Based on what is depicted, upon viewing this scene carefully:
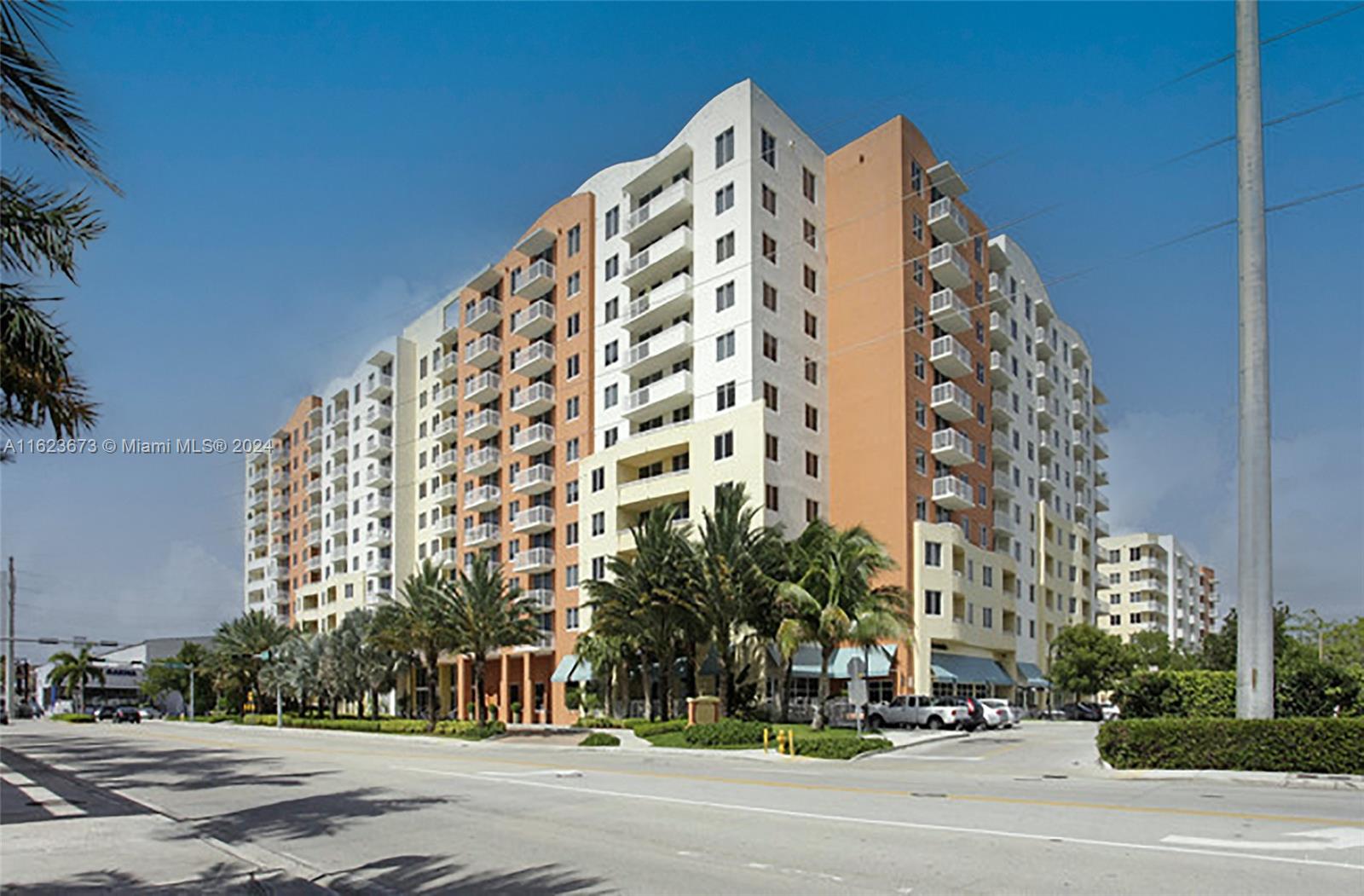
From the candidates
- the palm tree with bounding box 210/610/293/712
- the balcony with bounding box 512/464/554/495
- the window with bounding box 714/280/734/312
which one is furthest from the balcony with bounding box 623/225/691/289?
the palm tree with bounding box 210/610/293/712

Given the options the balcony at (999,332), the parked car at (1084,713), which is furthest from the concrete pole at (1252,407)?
the parked car at (1084,713)

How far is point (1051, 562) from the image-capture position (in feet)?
265

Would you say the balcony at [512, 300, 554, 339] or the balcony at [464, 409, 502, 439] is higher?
the balcony at [512, 300, 554, 339]

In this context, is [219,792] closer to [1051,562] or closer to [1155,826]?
[1155,826]

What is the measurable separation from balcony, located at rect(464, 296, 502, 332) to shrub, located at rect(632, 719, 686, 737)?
40.2 meters

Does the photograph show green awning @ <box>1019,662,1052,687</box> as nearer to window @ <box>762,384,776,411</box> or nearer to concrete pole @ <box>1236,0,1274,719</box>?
window @ <box>762,384,776,411</box>

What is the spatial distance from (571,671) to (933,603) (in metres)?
20.4

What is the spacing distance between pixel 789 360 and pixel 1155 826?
44198 millimetres

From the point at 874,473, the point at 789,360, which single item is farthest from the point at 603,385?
the point at 874,473

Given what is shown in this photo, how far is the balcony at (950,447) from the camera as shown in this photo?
59969 millimetres

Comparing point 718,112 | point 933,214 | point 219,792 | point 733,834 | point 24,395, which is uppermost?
point 718,112

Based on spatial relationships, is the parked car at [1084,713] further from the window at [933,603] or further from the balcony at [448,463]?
the balcony at [448,463]

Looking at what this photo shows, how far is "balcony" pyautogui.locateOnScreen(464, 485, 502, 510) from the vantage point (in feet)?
247

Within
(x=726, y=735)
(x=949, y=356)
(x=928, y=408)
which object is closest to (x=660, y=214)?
(x=949, y=356)
